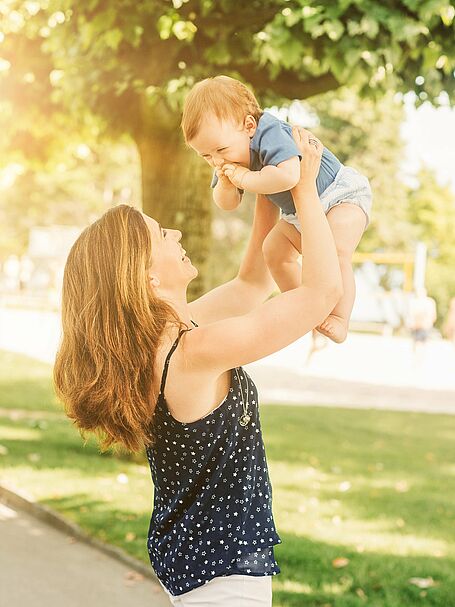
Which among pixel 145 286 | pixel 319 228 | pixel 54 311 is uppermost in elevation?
pixel 319 228

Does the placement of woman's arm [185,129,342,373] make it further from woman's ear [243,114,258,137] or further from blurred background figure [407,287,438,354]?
blurred background figure [407,287,438,354]

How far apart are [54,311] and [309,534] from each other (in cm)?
3816

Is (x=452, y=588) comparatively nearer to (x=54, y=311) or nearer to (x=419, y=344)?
(x=419, y=344)

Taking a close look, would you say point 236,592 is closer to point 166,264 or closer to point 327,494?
point 166,264

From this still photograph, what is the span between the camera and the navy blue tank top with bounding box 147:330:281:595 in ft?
8.00

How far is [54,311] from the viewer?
43.9m

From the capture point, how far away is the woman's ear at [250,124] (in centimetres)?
237

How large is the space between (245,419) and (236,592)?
45 cm

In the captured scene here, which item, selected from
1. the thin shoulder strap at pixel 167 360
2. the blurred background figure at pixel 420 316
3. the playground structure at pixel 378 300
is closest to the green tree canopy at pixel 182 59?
the thin shoulder strap at pixel 167 360

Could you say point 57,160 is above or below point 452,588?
above

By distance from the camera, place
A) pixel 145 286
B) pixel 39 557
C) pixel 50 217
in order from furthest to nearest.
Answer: pixel 50 217
pixel 39 557
pixel 145 286

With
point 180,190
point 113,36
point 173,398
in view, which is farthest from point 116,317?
point 180,190

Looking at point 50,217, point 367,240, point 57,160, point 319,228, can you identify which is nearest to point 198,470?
point 319,228

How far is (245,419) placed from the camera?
2.46 m
